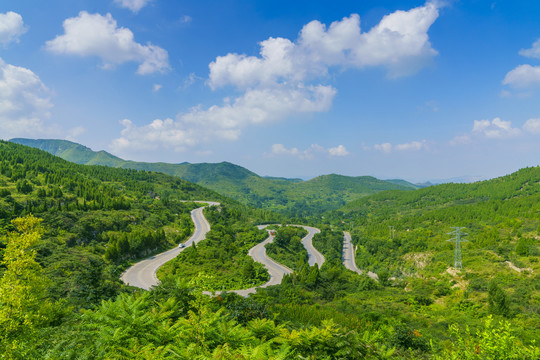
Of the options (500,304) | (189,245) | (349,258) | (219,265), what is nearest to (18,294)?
(500,304)

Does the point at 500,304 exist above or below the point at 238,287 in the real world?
above

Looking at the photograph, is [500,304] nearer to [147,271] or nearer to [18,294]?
[18,294]

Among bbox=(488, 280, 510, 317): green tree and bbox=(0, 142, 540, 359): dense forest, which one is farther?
Result: bbox=(488, 280, 510, 317): green tree

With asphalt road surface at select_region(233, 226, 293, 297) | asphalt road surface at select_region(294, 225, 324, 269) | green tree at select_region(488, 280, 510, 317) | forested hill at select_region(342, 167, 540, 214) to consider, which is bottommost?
asphalt road surface at select_region(294, 225, 324, 269)

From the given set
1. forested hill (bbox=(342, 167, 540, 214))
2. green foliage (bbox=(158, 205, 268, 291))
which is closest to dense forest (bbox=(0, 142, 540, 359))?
green foliage (bbox=(158, 205, 268, 291))

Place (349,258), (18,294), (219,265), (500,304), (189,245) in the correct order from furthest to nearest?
(349,258), (189,245), (219,265), (500,304), (18,294)

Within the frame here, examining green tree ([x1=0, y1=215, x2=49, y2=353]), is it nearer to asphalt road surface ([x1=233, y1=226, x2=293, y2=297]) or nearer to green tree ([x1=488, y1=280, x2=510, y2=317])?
asphalt road surface ([x1=233, y1=226, x2=293, y2=297])

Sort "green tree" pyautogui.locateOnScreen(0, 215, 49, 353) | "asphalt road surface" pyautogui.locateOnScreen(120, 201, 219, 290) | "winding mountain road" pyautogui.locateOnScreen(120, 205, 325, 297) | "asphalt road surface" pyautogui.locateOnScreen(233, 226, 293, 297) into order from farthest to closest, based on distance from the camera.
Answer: "asphalt road surface" pyautogui.locateOnScreen(233, 226, 293, 297)
"winding mountain road" pyautogui.locateOnScreen(120, 205, 325, 297)
"asphalt road surface" pyautogui.locateOnScreen(120, 201, 219, 290)
"green tree" pyautogui.locateOnScreen(0, 215, 49, 353)

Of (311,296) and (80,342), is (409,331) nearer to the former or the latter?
(311,296)

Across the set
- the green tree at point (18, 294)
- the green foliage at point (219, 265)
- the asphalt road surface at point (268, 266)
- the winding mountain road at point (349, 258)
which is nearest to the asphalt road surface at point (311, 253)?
the winding mountain road at point (349, 258)

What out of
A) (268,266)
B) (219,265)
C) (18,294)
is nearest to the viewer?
(18,294)

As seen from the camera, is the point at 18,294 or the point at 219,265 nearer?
the point at 18,294
